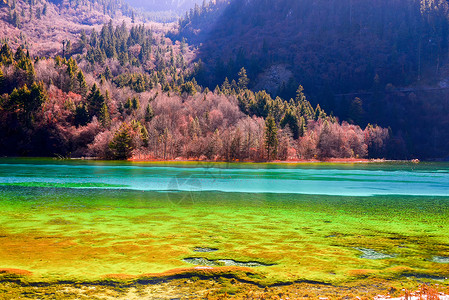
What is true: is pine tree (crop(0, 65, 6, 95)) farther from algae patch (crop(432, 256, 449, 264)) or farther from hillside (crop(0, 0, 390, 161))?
algae patch (crop(432, 256, 449, 264))

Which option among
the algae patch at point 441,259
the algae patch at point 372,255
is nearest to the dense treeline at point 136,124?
the algae patch at point 372,255

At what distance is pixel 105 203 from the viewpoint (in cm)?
2694

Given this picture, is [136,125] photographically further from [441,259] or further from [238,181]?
[441,259]

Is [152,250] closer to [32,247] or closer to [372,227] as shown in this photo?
[32,247]

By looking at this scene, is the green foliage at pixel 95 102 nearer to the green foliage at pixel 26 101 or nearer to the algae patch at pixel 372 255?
the green foliage at pixel 26 101

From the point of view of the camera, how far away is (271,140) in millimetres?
117812

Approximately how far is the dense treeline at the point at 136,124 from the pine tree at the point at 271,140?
0.31 metres

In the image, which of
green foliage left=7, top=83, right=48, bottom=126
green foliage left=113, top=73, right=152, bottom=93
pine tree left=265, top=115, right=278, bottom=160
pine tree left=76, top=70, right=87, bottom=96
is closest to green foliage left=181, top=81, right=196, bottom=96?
green foliage left=113, top=73, right=152, bottom=93

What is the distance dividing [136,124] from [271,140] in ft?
136

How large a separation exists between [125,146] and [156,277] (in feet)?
316

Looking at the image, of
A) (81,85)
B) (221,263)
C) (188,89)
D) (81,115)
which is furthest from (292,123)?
(221,263)

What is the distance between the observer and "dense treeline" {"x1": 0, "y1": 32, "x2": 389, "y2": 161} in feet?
373

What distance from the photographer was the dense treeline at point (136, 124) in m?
114

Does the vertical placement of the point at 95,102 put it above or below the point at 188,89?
below
